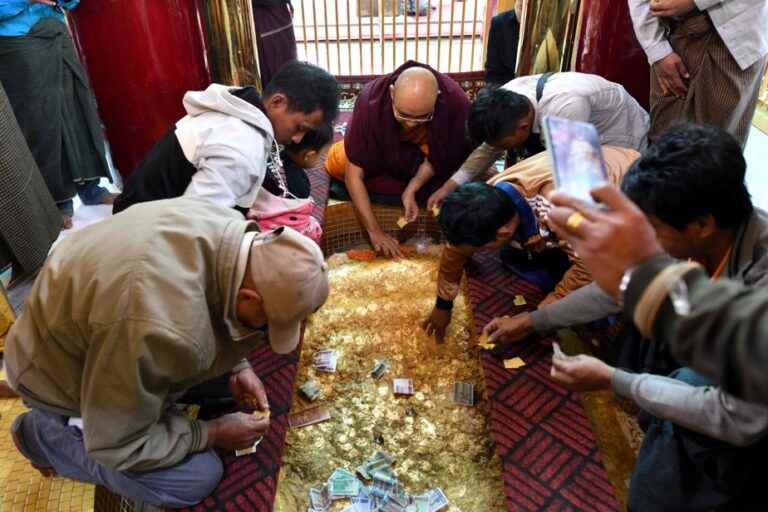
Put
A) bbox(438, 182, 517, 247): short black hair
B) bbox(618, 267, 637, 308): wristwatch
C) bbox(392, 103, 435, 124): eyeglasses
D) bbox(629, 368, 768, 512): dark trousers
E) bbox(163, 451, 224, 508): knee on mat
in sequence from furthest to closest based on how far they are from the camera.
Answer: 1. bbox(392, 103, 435, 124): eyeglasses
2. bbox(438, 182, 517, 247): short black hair
3. bbox(163, 451, 224, 508): knee on mat
4. bbox(629, 368, 768, 512): dark trousers
5. bbox(618, 267, 637, 308): wristwatch

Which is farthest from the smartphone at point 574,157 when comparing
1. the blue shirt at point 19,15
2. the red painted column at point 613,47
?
the blue shirt at point 19,15

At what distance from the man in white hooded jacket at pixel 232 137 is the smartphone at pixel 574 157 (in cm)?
124

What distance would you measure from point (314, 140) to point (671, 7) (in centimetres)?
159

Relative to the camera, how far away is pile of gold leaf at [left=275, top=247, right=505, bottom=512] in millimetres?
1933

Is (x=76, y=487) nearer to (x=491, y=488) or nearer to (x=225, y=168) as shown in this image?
(x=225, y=168)

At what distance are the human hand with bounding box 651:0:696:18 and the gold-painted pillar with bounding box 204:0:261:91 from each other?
8.33ft

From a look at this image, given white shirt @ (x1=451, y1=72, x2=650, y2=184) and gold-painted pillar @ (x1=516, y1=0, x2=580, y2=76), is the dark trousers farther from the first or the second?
gold-painted pillar @ (x1=516, y1=0, x2=580, y2=76)

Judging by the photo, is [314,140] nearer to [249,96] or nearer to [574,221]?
[249,96]

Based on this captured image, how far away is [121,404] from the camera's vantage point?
1.25 m

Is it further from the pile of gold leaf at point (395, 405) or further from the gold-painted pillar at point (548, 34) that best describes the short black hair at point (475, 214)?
the gold-painted pillar at point (548, 34)

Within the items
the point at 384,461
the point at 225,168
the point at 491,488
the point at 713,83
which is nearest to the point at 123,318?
the point at 225,168

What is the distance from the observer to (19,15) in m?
2.84

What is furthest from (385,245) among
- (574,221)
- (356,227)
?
(574,221)

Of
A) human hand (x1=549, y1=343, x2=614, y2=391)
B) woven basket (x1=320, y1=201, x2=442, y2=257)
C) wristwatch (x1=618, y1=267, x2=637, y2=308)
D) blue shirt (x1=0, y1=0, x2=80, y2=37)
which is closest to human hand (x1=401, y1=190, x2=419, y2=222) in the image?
woven basket (x1=320, y1=201, x2=442, y2=257)
